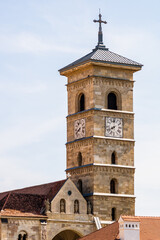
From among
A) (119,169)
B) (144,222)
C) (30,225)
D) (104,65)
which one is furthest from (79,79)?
(144,222)

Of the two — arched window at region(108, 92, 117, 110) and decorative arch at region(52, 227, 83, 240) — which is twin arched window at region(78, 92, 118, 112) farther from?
decorative arch at region(52, 227, 83, 240)

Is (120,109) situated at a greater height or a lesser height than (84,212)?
greater

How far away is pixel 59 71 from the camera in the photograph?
79062mm

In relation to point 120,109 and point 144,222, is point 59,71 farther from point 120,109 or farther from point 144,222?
point 144,222

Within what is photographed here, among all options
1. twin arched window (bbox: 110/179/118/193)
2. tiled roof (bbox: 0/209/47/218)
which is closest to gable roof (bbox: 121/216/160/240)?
tiled roof (bbox: 0/209/47/218)

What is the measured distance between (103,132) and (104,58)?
5.92 m

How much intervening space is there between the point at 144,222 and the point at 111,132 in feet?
49.2

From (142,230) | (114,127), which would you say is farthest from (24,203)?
(142,230)

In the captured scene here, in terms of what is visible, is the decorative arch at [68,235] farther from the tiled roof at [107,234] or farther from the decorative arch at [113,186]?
Answer: the tiled roof at [107,234]

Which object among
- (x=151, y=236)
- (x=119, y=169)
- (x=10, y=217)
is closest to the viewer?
(x=151, y=236)

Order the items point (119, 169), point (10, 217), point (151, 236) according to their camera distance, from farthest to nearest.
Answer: point (119, 169)
point (10, 217)
point (151, 236)

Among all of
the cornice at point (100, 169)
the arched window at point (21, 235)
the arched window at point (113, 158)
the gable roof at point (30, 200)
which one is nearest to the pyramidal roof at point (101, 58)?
the arched window at point (113, 158)

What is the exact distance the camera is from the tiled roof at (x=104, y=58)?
75581mm

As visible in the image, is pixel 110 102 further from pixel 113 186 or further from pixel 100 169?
pixel 113 186
